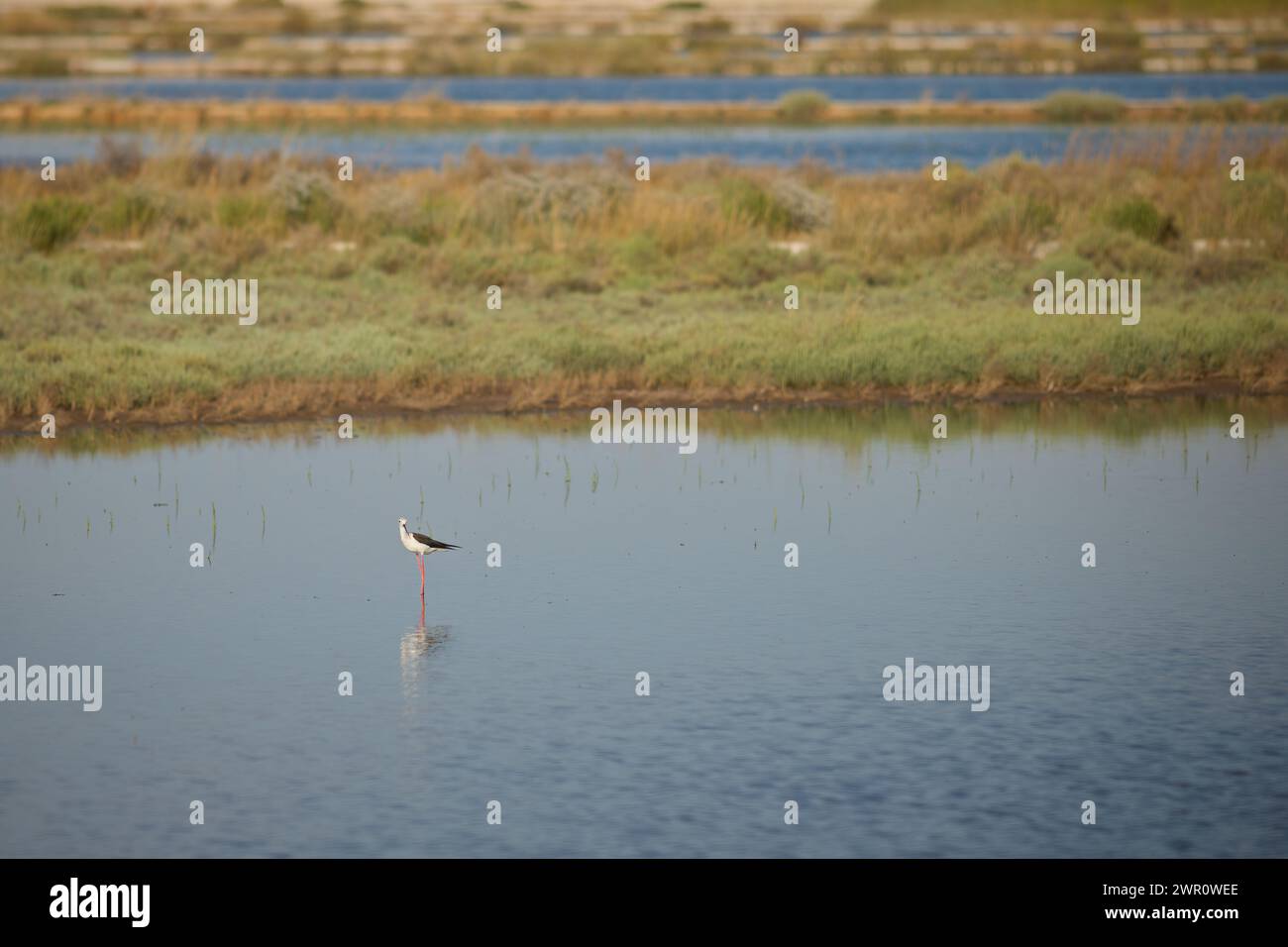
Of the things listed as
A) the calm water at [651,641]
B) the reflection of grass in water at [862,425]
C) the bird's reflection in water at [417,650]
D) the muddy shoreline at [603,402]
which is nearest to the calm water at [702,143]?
the muddy shoreline at [603,402]

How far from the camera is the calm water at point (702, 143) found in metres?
48.9

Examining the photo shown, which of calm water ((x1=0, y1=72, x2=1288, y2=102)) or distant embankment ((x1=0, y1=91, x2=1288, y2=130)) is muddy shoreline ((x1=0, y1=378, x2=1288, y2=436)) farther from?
calm water ((x1=0, y1=72, x2=1288, y2=102))

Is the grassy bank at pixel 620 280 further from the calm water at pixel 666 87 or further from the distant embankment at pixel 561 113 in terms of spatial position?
the calm water at pixel 666 87

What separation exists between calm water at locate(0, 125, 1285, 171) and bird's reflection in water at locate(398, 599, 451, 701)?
98.3 feet

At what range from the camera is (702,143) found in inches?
2288

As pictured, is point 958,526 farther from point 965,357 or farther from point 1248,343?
point 1248,343

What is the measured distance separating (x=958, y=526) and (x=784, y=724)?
5522 millimetres

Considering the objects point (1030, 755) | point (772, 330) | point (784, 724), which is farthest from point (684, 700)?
point (772, 330)

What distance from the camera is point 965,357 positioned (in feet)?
76.5

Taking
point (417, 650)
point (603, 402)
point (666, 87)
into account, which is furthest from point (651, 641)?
point (666, 87)

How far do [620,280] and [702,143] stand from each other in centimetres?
2967

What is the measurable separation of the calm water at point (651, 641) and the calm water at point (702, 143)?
2497 centimetres

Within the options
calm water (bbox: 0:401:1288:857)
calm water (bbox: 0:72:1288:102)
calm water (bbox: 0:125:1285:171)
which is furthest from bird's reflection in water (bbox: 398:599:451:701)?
calm water (bbox: 0:72:1288:102)

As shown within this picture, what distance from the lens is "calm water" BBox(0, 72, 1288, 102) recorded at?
83750mm
